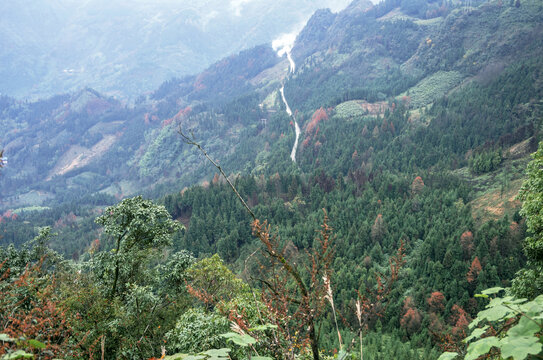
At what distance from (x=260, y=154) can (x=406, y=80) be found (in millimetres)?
79184

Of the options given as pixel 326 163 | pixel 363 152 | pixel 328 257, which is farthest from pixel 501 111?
pixel 328 257

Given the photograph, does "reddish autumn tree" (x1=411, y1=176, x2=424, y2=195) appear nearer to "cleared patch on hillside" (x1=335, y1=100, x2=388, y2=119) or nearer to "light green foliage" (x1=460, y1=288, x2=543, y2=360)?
"light green foliage" (x1=460, y1=288, x2=543, y2=360)

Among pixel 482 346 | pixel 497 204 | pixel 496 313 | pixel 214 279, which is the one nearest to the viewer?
pixel 482 346

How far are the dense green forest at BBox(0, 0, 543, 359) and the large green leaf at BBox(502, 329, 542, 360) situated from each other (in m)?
0.02

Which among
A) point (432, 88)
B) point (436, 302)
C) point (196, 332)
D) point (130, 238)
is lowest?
point (436, 302)

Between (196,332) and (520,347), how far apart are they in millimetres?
14684

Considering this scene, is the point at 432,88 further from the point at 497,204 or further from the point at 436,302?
the point at 436,302

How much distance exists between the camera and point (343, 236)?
57.5 m

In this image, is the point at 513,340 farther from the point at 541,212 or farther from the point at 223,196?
the point at 223,196

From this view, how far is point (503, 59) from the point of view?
11512 cm

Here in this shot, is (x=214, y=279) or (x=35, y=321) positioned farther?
(x=214, y=279)

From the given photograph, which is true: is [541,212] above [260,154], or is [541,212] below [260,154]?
below

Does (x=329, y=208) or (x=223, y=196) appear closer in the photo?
(x=329, y=208)

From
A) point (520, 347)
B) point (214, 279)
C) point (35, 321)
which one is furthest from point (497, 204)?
point (35, 321)
